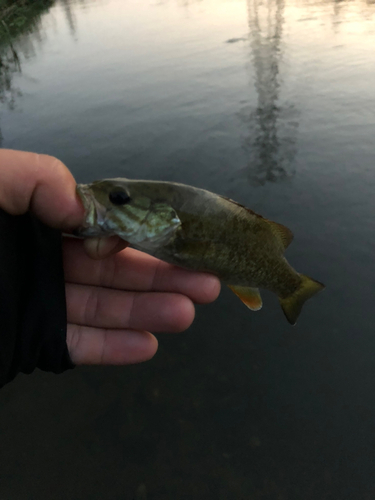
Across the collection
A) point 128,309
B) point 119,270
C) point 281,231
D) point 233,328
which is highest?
point 281,231

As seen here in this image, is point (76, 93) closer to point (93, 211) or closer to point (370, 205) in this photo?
point (370, 205)

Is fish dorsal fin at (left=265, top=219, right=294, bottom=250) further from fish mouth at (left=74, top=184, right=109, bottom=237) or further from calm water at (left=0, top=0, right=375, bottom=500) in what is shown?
calm water at (left=0, top=0, right=375, bottom=500)

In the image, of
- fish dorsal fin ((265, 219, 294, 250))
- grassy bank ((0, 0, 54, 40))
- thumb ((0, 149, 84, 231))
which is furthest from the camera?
grassy bank ((0, 0, 54, 40))

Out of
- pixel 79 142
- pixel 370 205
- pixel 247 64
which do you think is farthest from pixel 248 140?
pixel 247 64

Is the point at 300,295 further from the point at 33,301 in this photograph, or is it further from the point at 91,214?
the point at 33,301

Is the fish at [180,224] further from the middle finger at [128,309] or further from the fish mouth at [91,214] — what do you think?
the middle finger at [128,309]

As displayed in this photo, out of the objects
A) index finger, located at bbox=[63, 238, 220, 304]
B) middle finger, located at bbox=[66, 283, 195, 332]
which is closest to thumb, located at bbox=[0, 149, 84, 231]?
index finger, located at bbox=[63, 238, 220, 304]

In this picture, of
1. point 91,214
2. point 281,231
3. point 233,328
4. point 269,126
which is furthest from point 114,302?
point 269,126

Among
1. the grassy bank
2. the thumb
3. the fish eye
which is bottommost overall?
the fish eye
